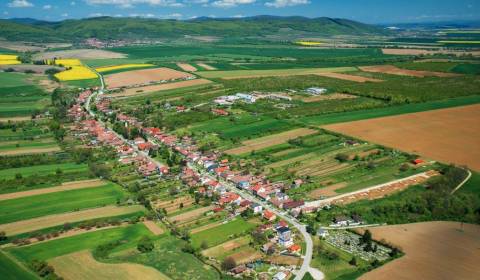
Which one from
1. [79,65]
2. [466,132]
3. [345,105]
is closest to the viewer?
[466,132]

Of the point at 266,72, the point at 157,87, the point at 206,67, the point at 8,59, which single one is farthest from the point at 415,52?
the point at 8,59

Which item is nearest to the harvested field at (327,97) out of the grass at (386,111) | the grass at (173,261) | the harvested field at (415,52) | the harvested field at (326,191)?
the grass at (386,111)

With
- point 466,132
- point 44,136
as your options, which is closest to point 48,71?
point 44,136

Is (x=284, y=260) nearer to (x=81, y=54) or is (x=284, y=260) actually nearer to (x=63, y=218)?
(x=63, y=218)

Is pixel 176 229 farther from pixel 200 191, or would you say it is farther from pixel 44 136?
pixel 44 136

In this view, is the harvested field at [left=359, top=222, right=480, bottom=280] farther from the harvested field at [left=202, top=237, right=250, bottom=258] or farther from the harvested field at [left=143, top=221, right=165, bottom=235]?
the harvested field at [left=143, top=221, right=165, bottom=235]
